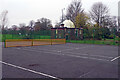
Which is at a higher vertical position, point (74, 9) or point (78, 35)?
point (74, 9)

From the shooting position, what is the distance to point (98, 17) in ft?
169

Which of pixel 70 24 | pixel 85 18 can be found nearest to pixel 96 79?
pixel 70 24

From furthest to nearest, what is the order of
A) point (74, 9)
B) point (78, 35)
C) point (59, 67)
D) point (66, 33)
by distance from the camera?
point (74, 9) < point (78, 35) < point (66, 33) < point (59, 67)

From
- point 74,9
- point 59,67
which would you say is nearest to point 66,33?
point 74,9

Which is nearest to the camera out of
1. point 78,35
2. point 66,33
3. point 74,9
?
point 66,33

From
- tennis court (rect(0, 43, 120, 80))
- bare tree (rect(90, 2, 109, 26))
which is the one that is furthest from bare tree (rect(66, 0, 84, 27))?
tennis court (rect(0, 43, 120, 80))

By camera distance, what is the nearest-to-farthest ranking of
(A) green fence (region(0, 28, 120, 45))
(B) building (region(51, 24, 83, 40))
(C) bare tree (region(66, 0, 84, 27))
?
(A) green fence (region(0, 28, 120, 45))
(B) building (region(51, 24, 83, 40))
(C) bare tree (region(66, 0, 84, 27))

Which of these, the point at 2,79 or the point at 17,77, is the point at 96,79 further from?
the point at 2,79

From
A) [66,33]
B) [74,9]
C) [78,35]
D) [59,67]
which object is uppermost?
[74,9]

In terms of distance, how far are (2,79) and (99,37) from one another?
97.7ft

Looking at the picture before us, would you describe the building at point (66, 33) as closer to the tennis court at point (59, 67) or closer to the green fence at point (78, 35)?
the green fence at point (78, 35)

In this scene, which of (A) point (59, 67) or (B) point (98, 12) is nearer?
(A) point (59, 67)

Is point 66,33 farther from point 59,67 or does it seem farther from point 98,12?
point 59,67

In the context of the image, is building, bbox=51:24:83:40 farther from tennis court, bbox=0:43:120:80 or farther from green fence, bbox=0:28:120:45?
tennis court, bbox=0:43:120:80
